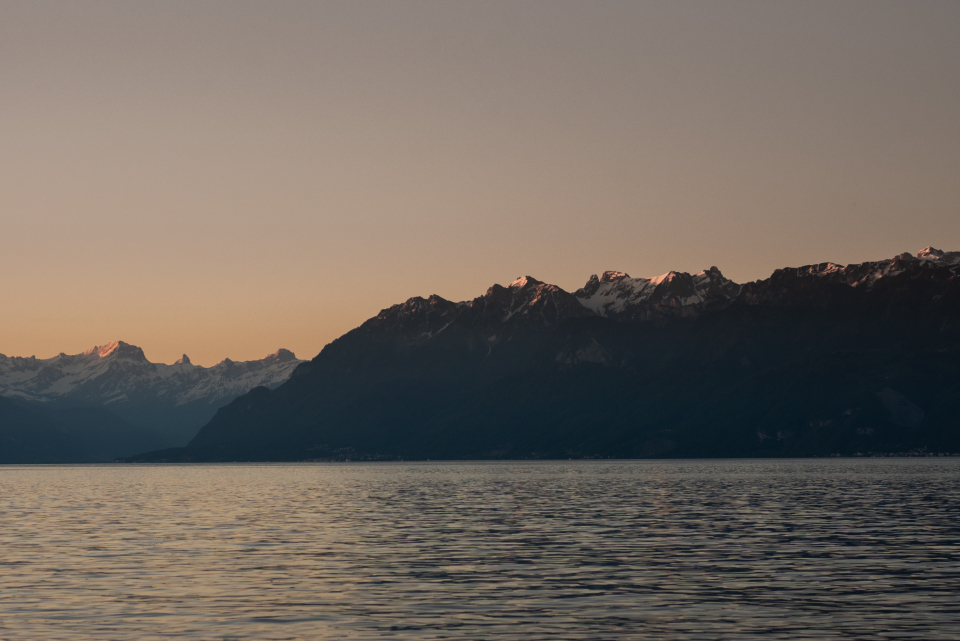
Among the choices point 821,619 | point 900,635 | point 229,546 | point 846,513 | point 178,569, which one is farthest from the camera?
point 846,513

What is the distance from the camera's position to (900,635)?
39469mm

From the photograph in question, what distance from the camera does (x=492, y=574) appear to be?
58.8 meters

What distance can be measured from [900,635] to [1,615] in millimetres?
33291

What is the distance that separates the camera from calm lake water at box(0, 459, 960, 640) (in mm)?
42625

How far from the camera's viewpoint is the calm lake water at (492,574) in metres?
42.6

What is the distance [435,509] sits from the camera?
12031 cm

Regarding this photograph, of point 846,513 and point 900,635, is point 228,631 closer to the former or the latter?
point 900,635

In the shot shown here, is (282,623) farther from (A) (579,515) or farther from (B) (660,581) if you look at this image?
(A) (579,515)

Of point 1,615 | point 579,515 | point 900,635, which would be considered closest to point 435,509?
point 579,515

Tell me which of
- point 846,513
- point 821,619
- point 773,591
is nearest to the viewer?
point 821,619

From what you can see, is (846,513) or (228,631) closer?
(228,631)

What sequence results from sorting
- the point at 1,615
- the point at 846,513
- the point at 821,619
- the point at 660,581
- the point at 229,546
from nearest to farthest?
the point at 821,619
the point at 1,615
the point at 660,581
the point at 229,546
the point at 846,513

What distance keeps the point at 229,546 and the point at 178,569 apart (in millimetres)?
13857

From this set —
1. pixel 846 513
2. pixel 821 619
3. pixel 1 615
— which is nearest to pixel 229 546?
pixel 1 615
